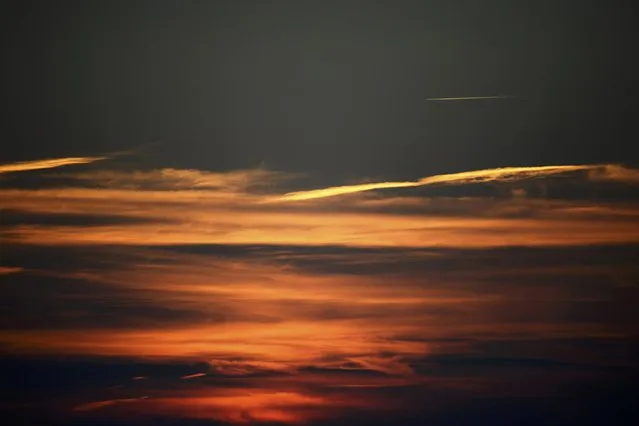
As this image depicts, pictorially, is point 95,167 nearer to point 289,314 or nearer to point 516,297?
point 289,314

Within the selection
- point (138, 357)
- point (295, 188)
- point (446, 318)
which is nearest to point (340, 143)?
point (295, 188)

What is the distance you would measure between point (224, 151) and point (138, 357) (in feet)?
4.27

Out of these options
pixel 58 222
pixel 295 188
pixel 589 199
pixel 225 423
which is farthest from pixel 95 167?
pixel 589 199

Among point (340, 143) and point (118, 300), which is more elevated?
point (340, 143)

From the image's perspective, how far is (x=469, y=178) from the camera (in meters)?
6.42

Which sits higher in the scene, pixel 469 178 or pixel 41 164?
pixel 41 164

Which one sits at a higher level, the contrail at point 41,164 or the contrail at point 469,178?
the contrail at point 41,164

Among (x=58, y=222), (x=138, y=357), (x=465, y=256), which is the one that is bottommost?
(x=138, y=357)

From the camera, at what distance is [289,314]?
639 cm

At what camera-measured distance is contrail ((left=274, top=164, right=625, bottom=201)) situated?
6.34m

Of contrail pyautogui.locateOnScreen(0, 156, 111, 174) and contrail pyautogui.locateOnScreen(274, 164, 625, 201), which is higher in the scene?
contrail pyautogui.locateOnScreen(0, 156, 111, 174)

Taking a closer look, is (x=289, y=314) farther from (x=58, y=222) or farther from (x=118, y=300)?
(x=58, y=222)

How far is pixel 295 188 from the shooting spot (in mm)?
6344

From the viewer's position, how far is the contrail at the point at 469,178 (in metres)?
6.34
